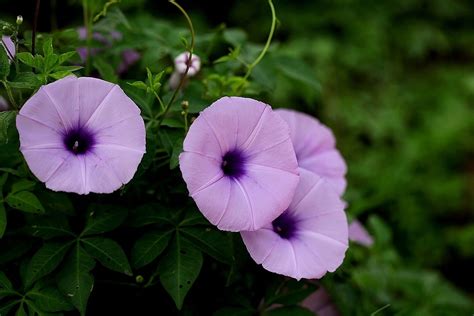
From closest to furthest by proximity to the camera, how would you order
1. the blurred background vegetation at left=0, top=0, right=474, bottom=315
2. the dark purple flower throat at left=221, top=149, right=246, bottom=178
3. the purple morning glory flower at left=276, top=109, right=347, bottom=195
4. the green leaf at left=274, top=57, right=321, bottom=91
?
1. the dark purple flower throat at left=221, top=149, right=246, bottom=178
2. the purple morning glory flower at left=276, top=109, right=347, bottom=195
3. the green leaf at left=274, top=57, right=321, bottom=91
4. the blurred background vegetation at left=0, top=0, right=474, bottom=315

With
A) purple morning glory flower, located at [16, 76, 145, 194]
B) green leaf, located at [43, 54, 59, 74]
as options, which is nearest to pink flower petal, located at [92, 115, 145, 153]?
purple morning glory flower, located at [16, 76, 145, 194]

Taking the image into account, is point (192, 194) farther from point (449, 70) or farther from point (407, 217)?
point (449, 70)

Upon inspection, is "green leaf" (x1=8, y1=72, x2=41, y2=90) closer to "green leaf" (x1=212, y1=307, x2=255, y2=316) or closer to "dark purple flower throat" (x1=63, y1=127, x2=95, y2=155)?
"dark purple flower throat" (x1=63, y1=127, x2=95, y2=155)

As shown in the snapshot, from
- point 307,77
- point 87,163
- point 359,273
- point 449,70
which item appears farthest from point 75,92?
point 449,70

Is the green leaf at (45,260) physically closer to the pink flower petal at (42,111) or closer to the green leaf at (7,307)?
the green leaf at (7,307)

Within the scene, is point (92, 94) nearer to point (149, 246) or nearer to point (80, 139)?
point (80, 139)

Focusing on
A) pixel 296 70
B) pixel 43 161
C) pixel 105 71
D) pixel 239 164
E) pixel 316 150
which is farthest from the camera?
pixel 296 70

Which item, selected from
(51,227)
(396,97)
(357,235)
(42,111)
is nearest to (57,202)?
(51,227)
